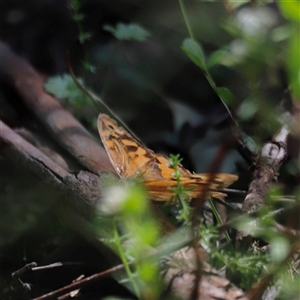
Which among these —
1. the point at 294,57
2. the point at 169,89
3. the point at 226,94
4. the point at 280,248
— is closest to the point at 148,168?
the point at 226,94

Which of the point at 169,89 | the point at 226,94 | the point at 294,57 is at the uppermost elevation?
the point at 294,57

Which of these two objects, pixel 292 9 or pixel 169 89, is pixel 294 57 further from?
pixel 169 89

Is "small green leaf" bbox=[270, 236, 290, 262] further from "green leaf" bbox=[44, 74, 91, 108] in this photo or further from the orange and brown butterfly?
"green leaf" bbox=[44, 74, 91, 108]

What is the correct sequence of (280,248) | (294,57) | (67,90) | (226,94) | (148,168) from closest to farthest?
(294,57) → (280,248) → (148,168) → (226,94) → (67,90)

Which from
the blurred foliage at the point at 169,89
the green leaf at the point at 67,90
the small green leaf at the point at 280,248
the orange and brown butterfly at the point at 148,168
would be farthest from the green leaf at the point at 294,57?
the green leaf at the point at 67,90

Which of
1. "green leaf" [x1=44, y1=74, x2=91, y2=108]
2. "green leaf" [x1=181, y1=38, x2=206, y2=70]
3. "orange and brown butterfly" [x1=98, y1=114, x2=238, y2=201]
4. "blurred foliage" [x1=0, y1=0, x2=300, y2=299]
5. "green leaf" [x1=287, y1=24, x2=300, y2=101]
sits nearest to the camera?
"green leaf" [x1=287, y1=24, x2=300, y2=101]

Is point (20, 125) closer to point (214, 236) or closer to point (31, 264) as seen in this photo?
point (31, 264)

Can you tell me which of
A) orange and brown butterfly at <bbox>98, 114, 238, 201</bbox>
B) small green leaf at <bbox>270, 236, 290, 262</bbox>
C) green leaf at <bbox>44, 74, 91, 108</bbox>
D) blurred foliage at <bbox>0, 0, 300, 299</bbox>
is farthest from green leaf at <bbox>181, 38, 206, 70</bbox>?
small green leaf at <bbox>270, 236, 290, 262</bbox>

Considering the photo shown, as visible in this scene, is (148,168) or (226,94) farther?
(226,94)

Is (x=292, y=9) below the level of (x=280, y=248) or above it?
above

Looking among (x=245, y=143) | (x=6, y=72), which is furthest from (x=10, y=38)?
(x=245, y=143)
